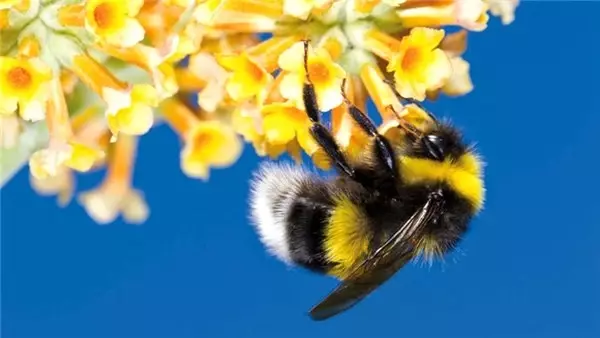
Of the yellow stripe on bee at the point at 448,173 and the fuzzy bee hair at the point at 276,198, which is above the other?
the yellow stripe on bee at the point at 448,173

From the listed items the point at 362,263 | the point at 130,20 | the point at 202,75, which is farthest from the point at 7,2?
the point at 362,263

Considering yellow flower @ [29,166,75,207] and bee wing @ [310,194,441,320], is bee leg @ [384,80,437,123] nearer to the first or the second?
bee wing @ [310,194,441,320]

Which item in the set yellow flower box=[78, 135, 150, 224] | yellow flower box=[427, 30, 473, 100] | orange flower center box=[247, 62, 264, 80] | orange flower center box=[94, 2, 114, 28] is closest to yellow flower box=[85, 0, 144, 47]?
orange flower center box=[94, 2, 114, 28]

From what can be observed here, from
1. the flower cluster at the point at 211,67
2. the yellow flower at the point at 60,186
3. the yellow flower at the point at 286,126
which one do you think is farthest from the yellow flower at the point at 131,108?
the yellow flower at the point at 60,186

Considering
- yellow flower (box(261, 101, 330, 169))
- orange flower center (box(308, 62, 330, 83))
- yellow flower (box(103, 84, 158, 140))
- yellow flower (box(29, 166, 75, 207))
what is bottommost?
yellow flower (box(29, 166, 75, 207))

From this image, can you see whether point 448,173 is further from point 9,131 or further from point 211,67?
point 9,131

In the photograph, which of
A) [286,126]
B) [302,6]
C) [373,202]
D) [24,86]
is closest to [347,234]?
[373,202]

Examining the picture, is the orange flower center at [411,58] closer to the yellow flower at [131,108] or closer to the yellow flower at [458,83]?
the yellow flower at [458,83]
